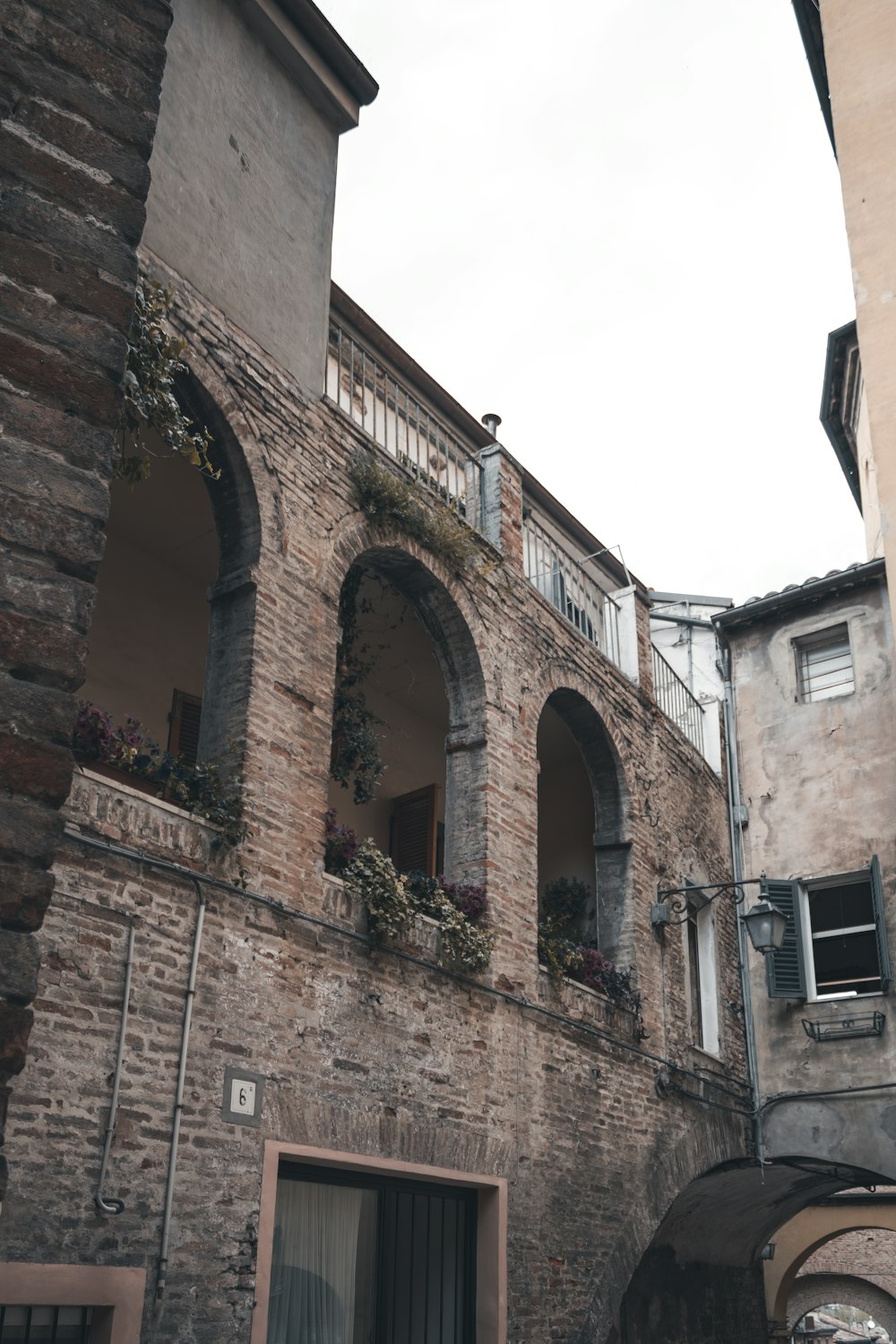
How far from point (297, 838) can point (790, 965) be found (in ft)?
24.4

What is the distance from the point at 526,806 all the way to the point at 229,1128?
4.19 m

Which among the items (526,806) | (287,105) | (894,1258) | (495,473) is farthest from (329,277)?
(894,1258)

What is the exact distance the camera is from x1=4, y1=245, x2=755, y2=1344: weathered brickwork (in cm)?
626

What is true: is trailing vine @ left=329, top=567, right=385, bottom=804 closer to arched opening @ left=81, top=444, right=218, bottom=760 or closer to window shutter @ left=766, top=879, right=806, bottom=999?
arched opening @ left=81, top=444, right=218, bottom=760

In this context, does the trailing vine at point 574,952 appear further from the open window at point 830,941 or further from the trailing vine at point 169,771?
the trailing vine at point 169,771

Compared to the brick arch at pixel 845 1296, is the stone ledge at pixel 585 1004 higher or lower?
higher

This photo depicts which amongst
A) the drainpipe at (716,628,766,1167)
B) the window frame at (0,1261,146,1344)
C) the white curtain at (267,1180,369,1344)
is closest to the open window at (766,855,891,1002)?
the drainpipe at (716,628,766,1167)

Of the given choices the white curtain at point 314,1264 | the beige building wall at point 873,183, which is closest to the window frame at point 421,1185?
the white curtain at point 314,1264

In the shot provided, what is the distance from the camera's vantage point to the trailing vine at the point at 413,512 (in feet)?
30.2

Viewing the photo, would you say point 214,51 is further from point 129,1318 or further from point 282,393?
point 129,1318

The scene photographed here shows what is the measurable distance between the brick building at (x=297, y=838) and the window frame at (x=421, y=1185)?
25mm

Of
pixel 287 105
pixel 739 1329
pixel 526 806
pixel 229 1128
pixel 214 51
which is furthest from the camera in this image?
pixel 739 1329

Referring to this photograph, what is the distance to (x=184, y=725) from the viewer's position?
10.3 meters

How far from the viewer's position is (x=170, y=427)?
6906mm
